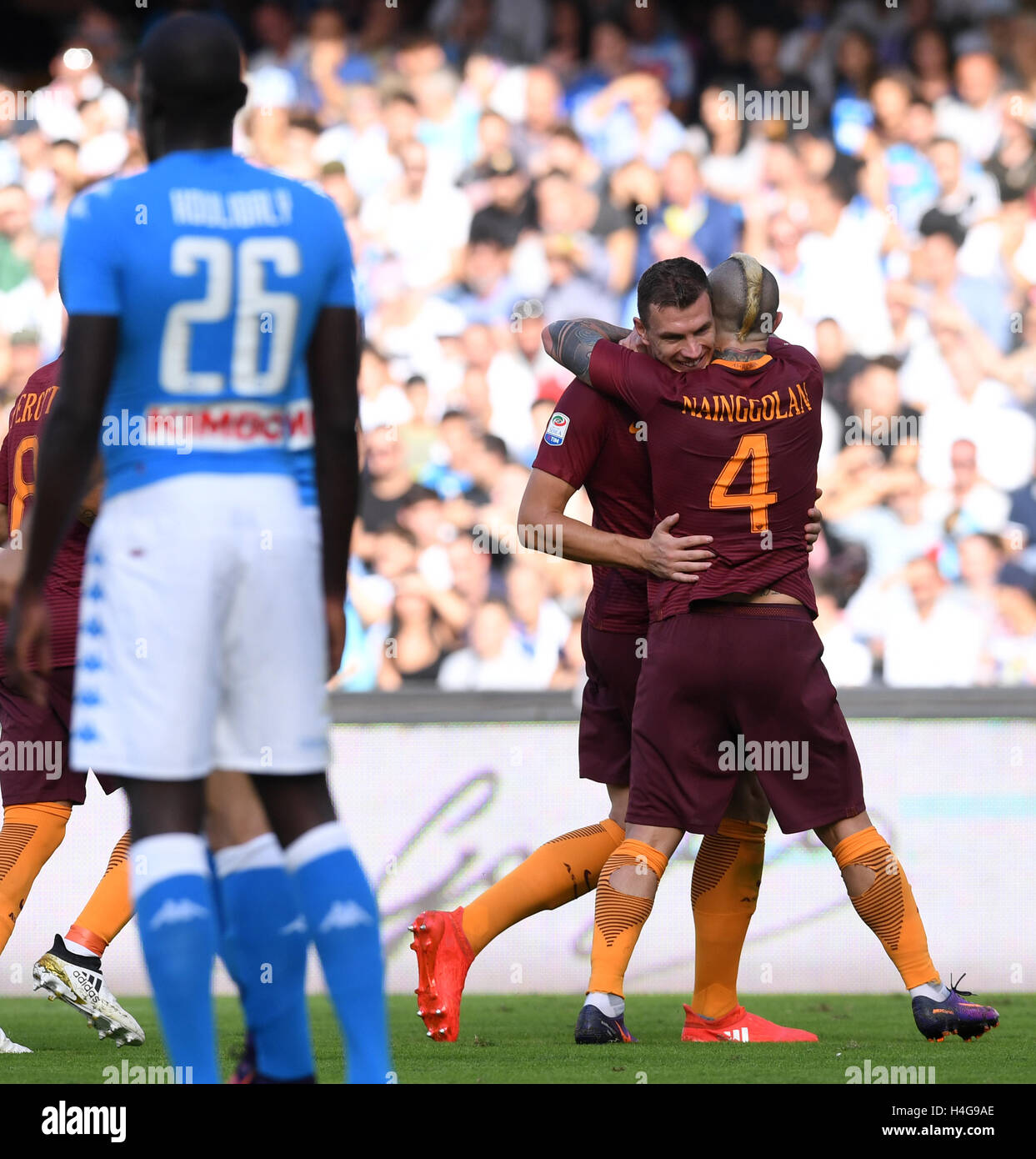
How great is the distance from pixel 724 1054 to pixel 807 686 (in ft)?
3.37

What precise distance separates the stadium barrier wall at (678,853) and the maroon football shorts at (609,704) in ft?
5.97

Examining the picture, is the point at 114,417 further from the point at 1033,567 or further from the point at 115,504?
the point at 1033,567

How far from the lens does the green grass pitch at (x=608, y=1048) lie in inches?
179

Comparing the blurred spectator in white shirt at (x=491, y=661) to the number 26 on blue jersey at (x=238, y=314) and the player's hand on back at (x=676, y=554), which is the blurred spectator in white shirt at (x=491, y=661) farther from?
the number 26 on blue jersey at (x=238, y=314)

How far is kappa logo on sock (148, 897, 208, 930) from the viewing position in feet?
10.7

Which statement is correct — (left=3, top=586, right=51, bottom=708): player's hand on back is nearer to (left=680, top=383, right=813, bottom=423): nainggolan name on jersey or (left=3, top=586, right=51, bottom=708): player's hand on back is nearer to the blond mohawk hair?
(left=680, top=383, right=813, bottom=423): nainggolan name on jersey

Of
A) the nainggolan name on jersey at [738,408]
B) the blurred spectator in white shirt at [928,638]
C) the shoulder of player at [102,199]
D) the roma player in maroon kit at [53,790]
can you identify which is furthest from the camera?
the blurred spectator in white shirt at [928,638]

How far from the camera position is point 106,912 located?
224 inches

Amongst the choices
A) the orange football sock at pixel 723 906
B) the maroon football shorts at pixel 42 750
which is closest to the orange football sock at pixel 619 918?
the orange football sock at pixel 723 906

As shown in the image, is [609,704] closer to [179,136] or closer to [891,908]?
[891,908]

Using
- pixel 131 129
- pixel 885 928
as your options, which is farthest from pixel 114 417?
pixel 131 129

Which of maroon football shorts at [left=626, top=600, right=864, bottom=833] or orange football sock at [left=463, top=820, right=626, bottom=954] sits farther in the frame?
orange football sock at [left=463, top=820, right=626, bottom=954]

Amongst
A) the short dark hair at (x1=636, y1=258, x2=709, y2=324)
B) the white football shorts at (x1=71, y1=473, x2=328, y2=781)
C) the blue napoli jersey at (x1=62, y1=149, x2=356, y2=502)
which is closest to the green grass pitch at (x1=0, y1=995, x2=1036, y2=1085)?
the white football shorts at (x1=71, y1=473, x2=328, y2=781)

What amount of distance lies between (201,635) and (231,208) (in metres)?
0.78
